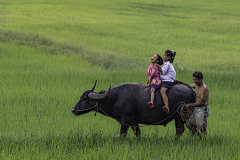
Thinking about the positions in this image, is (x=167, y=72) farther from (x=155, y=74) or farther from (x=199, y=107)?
(x=199, y=107)

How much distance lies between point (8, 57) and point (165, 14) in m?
22.8

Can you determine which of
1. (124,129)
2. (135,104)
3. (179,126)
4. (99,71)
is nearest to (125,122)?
(124,129)

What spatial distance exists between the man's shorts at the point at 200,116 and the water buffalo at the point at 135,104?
0.21 meters

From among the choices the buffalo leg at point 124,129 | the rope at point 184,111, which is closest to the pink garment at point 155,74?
the rope at point 184,111

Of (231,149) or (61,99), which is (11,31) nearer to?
(61,99)

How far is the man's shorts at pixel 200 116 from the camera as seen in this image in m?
5.19

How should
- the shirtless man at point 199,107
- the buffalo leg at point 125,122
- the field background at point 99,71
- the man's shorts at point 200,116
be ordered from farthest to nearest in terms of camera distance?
1. the buffalo leg at point 125,122
2. the man's shorts at point 200,116
3. the shirtless man at point 199,107
4. the field background at point 99,71

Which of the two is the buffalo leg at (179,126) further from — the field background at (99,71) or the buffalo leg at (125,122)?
the buffalo leg at (125,122)


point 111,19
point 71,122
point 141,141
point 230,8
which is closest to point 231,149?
point 141,141

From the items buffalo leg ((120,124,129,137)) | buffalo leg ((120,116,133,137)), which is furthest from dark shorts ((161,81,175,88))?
buffalo leg ((120,124,129,137))

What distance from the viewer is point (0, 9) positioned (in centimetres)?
2817

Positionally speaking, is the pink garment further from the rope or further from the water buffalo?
the rope

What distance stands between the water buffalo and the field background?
312 mm

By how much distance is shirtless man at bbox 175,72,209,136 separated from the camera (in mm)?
5074
